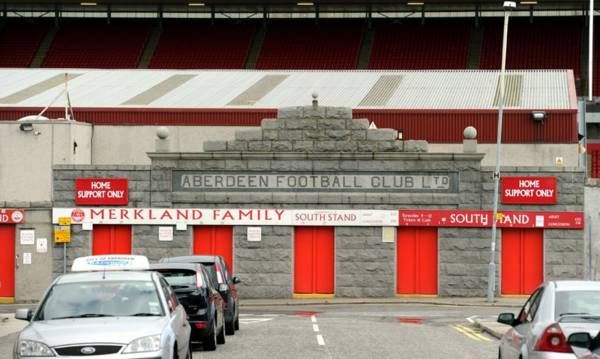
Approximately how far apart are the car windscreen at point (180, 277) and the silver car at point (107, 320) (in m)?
4.80

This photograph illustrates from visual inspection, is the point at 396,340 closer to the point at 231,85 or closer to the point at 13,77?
the point at 231,85

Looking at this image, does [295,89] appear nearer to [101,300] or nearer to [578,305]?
[101,300]

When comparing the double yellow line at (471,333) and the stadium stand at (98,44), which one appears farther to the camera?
the stadium stand at (98,44)

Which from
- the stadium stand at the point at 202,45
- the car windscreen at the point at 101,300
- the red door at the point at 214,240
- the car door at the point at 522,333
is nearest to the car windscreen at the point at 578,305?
the car door at the point at 522,333

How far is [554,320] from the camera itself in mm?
13273

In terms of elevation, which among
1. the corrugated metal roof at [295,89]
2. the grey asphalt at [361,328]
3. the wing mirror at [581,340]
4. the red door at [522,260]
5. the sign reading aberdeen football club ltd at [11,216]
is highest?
the corrugated metal roof at [295,89]

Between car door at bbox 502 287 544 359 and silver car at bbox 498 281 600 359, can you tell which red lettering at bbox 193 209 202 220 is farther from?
silver car at bbox 498 281 600 359

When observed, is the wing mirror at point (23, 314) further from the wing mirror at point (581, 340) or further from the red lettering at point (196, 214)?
the red lettering at point (196, 214)

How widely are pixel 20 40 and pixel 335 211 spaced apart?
3569 cm

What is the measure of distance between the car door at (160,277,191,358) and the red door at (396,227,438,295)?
24078 millimetres

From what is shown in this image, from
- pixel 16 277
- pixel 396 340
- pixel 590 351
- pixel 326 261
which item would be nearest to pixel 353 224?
pixel 326 261

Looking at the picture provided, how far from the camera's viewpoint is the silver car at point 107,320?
14.6 metres

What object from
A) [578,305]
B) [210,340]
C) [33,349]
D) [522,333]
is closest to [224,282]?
[210,340]

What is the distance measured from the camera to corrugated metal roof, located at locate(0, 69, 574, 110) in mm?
47188
